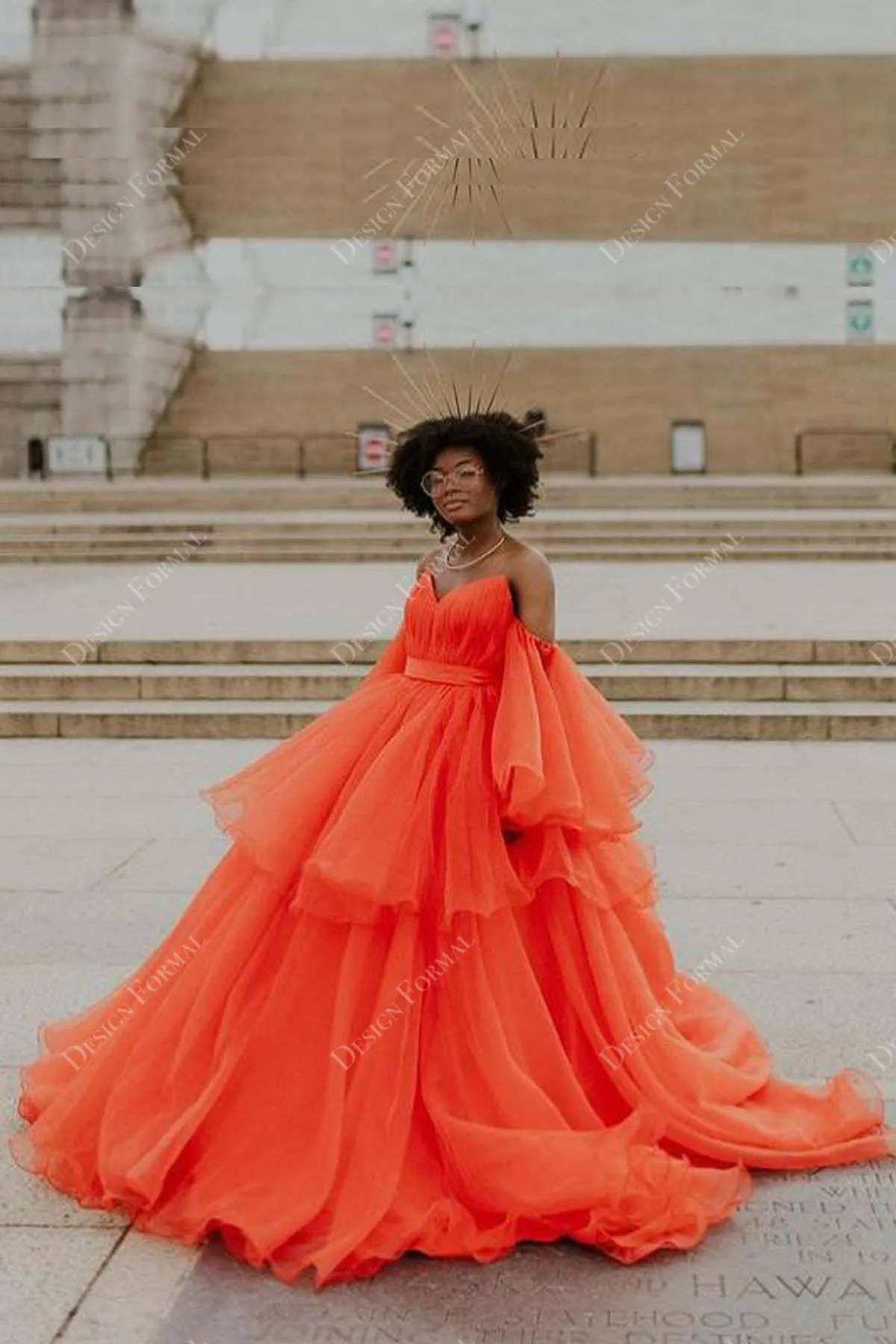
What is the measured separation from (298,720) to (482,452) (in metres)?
6.38

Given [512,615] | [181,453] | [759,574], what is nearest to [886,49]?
[181,453]

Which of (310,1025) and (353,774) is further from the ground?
(353,774)

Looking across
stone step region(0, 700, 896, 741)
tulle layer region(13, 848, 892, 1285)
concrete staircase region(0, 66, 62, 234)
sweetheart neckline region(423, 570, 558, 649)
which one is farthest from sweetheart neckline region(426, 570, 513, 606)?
concrete staircase region(0, 66, 62, 234)

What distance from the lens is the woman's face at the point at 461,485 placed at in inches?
146

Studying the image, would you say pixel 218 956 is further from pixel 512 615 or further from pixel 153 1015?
pixel 512 615

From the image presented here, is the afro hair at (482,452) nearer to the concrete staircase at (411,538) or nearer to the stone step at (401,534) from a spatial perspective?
the concrete staircase at (411,538)

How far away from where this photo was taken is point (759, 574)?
1612 cm

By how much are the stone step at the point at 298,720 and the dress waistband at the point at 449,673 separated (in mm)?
5958

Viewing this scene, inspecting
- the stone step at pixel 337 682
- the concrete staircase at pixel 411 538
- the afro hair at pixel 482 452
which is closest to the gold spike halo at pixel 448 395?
the afro hair at pixel 482 452

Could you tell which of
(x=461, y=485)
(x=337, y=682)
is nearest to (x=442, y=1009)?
(x=461, y=485)

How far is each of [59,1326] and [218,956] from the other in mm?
817

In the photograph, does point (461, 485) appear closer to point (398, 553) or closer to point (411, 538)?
point (398, 553)

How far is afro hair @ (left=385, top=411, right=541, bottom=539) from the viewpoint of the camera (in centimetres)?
370

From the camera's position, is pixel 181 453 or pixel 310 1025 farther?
pixel 181 453
